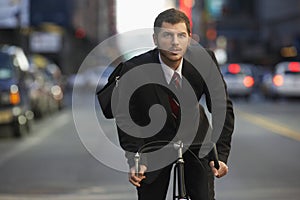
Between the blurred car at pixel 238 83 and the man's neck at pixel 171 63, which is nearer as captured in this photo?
the man's neck at pixel 171 63

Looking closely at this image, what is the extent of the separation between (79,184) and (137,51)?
18.2 feet

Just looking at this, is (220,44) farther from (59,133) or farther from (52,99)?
(59,133)

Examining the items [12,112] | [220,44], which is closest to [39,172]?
[12,112]

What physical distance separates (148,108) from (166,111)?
0.11 metres

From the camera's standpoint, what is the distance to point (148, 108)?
16.2 feet

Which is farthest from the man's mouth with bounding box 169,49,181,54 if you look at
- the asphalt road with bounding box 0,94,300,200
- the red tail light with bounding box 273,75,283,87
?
the red tail light with bounding box 273,75,283,87

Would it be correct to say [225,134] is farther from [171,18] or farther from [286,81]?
[286,81]

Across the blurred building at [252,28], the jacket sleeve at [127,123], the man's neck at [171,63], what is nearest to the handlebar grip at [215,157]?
the jacket sleeve at [127,123]

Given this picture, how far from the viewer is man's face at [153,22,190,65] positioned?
4832 millimetres

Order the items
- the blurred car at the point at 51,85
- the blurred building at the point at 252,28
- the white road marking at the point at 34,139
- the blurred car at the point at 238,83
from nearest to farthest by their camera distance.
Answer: the white road marking at the point at 34,139 < the blurred car at the point at 51,85 < the blurred car at the point at 238,83 < the blurred building at the point at 252,28

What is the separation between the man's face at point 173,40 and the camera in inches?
190

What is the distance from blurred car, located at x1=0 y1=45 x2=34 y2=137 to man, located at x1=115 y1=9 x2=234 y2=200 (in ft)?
39.8

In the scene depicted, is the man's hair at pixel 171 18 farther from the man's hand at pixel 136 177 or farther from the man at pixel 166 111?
the man's hand at pixel 136 177

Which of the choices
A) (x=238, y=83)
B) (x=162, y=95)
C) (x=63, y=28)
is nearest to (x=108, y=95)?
(x=162, y=95)
